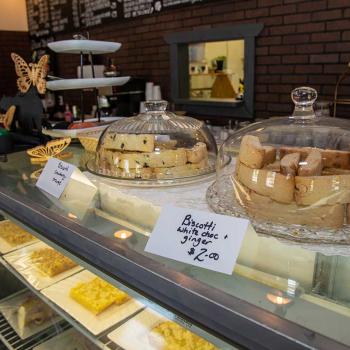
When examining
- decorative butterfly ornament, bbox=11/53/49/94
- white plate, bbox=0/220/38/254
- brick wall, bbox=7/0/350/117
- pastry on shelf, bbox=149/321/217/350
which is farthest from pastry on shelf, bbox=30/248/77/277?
brick wall, bbox=7/0/350/117

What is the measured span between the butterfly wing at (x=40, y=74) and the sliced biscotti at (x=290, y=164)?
1124 mm

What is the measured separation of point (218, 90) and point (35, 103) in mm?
4077

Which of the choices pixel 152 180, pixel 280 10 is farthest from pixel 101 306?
pixel 280 10

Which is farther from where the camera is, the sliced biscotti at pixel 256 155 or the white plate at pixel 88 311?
the white plate at pixel 88 311

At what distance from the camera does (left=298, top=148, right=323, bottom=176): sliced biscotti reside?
2.50ft

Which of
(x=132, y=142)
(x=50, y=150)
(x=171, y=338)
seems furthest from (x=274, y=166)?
(x=50, y=150)

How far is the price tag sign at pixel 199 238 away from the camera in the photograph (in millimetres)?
678

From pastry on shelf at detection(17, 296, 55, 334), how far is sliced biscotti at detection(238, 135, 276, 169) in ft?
3.73

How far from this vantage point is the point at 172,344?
110 centimetres

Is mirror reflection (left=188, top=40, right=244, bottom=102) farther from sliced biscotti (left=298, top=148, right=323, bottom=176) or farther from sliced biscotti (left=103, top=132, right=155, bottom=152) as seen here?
sliced biscotti (left=298, top=148, right=323, bottom=176)

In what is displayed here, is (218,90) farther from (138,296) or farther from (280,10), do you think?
(138,296)

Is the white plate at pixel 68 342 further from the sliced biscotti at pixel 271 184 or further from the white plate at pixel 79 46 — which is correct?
the white plate at pixel 79 46

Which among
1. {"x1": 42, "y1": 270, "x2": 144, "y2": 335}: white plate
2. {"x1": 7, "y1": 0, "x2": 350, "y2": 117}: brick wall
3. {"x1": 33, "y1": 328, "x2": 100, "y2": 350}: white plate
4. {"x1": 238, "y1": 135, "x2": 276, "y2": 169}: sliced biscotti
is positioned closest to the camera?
{"x1": 238, "y1": 135, "x2": 276, "y2": 169}: sliced biscotti

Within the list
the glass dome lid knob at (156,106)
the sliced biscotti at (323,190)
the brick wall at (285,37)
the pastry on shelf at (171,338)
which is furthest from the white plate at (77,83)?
the brick wall at (285,37)
